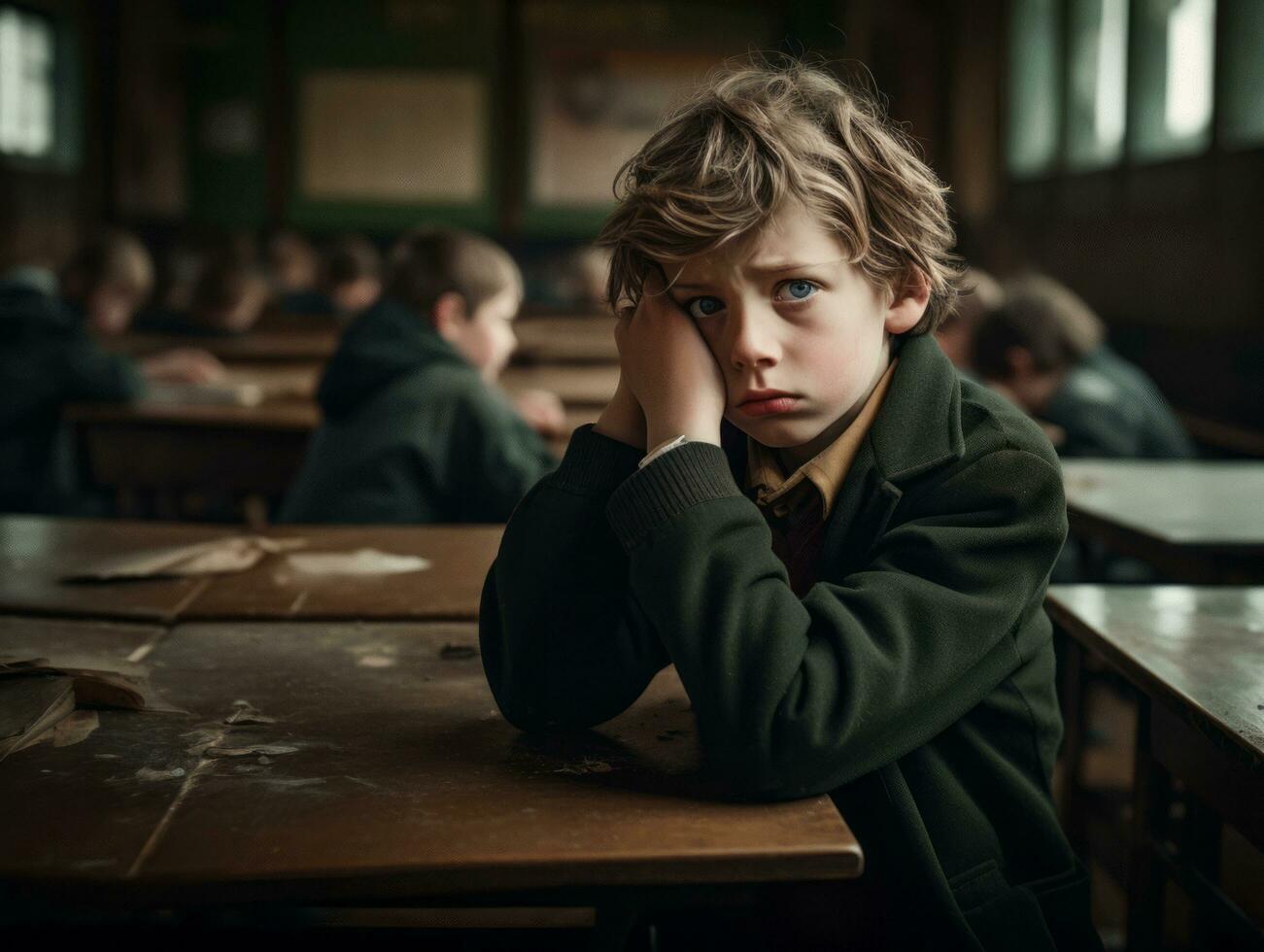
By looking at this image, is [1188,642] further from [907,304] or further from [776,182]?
[776,182]

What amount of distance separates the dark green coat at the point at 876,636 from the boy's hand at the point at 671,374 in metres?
0.03

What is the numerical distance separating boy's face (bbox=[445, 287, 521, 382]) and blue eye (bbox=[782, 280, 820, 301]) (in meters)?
1.89

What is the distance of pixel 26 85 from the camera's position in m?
9.18

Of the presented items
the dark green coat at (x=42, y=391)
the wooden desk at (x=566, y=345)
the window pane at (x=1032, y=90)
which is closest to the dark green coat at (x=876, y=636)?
the dark green coat at (x=42, y=391)

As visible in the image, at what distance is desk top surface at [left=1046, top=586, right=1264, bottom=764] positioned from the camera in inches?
44.6

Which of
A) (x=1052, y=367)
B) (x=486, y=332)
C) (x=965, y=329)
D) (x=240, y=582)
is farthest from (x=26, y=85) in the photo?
Answer: (x=240, y=582)

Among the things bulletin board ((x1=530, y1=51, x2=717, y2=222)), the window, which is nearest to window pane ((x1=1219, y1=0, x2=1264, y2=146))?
bulletin board ((x1=530, y1=51, x2=717, y2=222))

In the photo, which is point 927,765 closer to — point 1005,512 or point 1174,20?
point 1005,512

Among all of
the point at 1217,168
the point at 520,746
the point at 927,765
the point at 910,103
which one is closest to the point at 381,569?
the point at 520,746

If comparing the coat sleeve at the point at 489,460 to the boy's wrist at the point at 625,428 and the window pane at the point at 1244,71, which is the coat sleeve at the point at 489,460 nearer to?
the boy's wrist at the point at 625,428

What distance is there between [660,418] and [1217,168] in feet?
17.5

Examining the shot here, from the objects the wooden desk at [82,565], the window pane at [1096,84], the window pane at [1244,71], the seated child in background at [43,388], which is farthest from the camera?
the window pane at [1096,84]

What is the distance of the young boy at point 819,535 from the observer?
3.17ft

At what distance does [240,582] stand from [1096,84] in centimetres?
678
